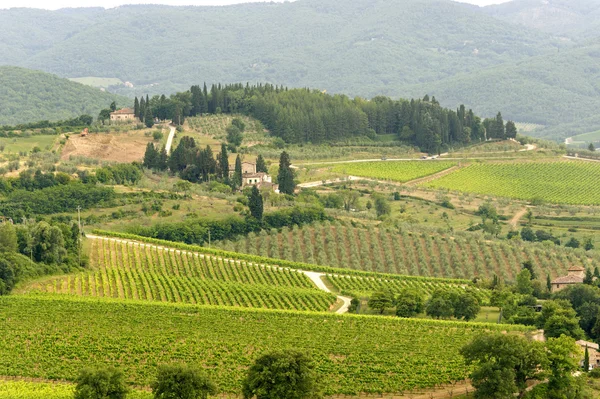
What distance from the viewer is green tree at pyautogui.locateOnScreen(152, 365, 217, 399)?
4516 cm

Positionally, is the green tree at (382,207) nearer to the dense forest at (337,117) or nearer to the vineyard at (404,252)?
the vineyard at (404,252)

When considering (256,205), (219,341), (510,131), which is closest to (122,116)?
(256,205)

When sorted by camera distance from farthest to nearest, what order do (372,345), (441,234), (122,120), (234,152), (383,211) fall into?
(122,120), (234,152), (383,211), (441,234), (372,345)

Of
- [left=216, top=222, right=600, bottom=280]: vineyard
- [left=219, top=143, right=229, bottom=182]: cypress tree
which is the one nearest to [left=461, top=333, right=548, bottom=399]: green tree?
[left=216, top=222, right=600, bottom=280]: vineyard

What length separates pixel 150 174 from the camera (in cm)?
10331

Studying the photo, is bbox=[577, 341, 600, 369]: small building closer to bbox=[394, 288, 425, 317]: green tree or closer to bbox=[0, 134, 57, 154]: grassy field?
bbox=[394, 288, 425, 317]: green tree

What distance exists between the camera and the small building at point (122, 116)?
128 m

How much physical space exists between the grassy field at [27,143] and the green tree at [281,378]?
65.9m

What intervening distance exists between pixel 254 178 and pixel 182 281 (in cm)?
3905

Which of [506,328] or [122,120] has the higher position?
[122,120]

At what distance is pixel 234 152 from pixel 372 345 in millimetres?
67208

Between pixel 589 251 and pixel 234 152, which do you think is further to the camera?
pixel 234 152

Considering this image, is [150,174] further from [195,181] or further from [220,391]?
[220,391]

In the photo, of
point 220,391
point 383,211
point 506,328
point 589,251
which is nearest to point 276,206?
point 383,211
